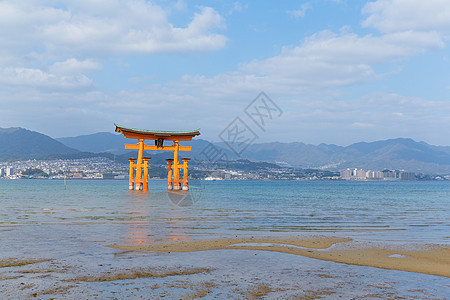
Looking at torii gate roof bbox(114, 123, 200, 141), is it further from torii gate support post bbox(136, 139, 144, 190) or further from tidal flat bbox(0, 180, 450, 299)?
tidal flat bbox(0, 180, 450, 299)

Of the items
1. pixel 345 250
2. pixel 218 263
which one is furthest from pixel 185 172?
pixel 218 263

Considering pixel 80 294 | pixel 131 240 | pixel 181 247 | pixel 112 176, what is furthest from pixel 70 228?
pixel 112 176

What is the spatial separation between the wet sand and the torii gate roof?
4259 centimetres

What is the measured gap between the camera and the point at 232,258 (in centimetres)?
1068

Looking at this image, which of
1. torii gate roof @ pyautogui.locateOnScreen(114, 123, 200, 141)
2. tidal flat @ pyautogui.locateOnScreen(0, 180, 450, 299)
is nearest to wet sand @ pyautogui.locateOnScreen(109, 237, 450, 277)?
tidal flat @ pyautogui.locateOnScreen(0, 180, 450, 299)

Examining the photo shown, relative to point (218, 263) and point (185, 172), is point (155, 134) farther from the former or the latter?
Result: point (218, 263)

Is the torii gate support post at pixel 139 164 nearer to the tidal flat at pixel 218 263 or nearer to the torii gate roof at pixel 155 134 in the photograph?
the torii gate roof at pixel 155 134

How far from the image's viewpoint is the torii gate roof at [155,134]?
54.5 meters

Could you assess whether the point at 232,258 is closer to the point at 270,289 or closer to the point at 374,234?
the point at 270,289

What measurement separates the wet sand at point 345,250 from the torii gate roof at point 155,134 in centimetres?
4259

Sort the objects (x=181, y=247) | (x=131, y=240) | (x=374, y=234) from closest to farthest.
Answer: (x=181, y=247) → (x=131, y=240) → (x=374, y=234)

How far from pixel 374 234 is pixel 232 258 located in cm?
827

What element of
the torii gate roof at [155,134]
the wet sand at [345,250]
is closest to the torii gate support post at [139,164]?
the torii gate roof at [155,134]

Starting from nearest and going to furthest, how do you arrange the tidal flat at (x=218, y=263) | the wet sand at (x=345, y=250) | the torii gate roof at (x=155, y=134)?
the tidal flat at (x=218, y=263), the wet sand at (x=345, y=250), the torii gate roof at (x=155, y=134)
